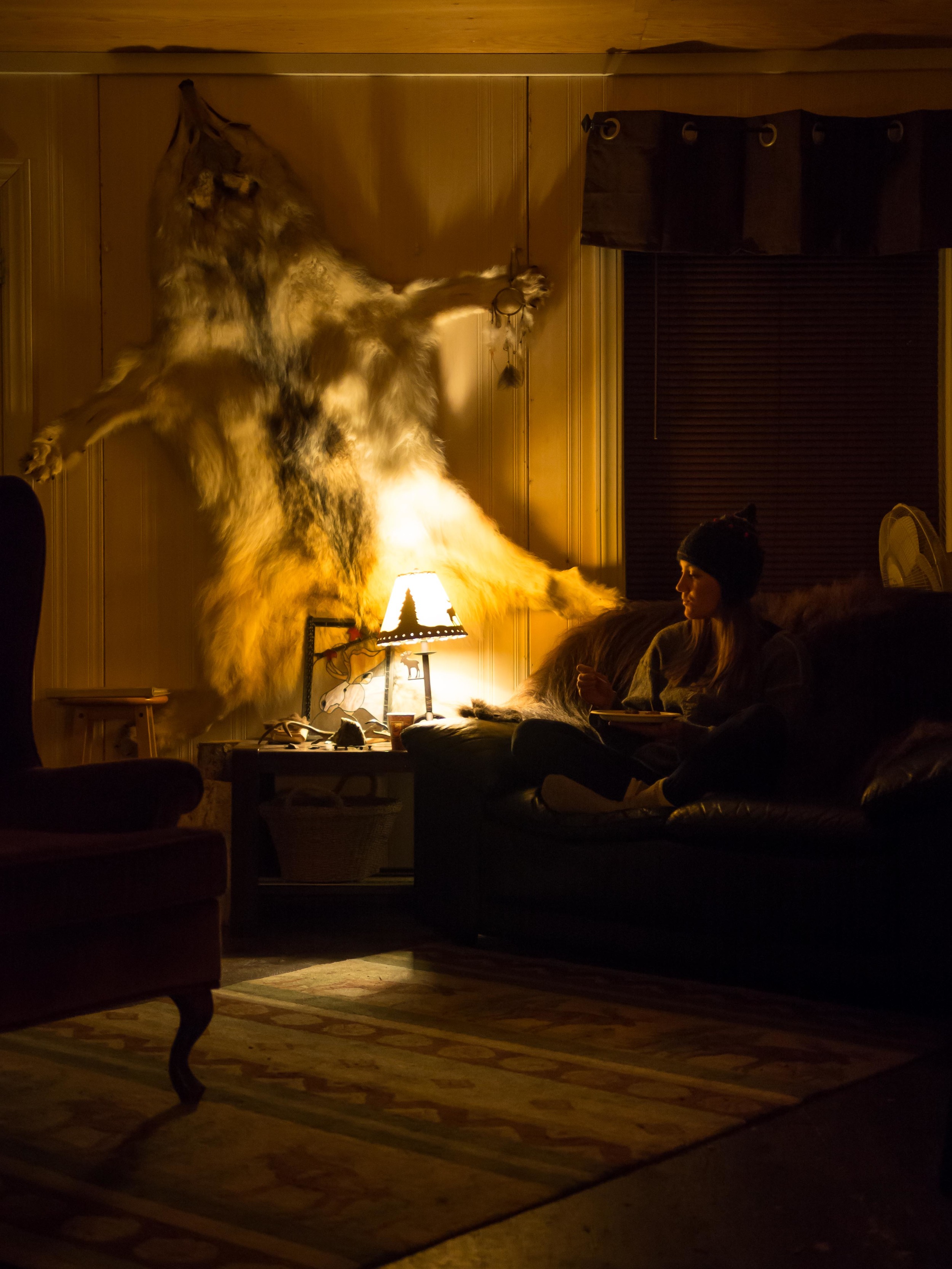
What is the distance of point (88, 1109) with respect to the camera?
192 centimetres

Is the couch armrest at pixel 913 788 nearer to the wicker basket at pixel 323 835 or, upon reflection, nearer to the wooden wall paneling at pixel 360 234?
the wicker basket at pixel 323 835

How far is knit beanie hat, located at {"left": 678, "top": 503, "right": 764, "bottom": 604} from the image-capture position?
3.14 metres

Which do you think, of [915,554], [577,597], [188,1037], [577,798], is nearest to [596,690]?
[577,798]

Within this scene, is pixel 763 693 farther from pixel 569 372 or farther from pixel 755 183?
pixel 755 183

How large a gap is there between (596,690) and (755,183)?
1945 mm

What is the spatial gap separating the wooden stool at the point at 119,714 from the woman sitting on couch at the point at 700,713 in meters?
1.51

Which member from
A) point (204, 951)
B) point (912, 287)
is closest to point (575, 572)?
point (912, 287)

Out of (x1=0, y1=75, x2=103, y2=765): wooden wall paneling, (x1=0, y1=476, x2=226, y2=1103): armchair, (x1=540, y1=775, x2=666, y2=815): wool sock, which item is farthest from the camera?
(x1=0, y1=75, x2=103, y2=765): wooden wall paneling

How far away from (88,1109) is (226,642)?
237cm

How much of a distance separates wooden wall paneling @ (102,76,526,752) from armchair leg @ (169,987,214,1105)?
224cm

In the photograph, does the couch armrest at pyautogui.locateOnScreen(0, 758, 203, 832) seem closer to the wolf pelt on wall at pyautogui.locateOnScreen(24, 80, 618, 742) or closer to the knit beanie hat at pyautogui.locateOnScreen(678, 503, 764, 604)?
the knit beanie hat at pyautogui.locateOnScreen(678, 503, 764, 604)

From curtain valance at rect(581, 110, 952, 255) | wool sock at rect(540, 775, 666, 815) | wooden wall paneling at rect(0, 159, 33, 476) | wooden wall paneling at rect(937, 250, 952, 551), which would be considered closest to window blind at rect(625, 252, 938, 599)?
wooden wall paneling at rect(937, 250, 952, 551)

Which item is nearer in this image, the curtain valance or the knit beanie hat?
the knit beanie hat

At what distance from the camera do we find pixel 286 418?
163 inches
